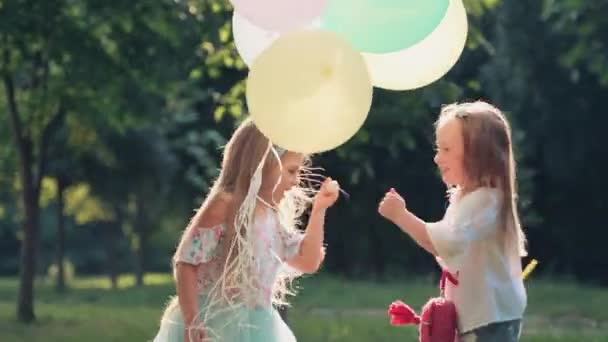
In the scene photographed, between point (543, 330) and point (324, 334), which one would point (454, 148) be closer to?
point (324, 334)

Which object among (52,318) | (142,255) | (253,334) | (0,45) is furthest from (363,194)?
(253,334)

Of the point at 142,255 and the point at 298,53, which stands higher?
the point at 298,53

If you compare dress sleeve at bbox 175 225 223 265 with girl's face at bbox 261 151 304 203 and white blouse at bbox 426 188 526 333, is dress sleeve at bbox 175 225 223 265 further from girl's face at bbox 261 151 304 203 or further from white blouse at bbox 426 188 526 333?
white blouse at bbox 426 188 526 333

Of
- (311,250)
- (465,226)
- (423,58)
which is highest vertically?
(423,58)

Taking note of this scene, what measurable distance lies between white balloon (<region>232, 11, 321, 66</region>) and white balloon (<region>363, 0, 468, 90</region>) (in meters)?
0.43

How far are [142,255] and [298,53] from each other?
85.0 ft

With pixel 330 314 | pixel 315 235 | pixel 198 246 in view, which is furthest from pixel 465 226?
pixel 330 314

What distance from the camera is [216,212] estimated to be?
15.7 ft

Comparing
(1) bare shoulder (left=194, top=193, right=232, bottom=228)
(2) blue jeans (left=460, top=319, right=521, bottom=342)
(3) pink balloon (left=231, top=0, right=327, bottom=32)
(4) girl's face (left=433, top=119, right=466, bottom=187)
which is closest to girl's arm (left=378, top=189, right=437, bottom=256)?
(4) girl's face (left=433, top=119, right=466, bottom=187)

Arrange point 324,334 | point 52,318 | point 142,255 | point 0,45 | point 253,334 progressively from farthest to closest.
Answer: point 142,255, point 52,318, point 0,45, point 324,334, point 253,334

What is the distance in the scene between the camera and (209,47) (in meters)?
12.5

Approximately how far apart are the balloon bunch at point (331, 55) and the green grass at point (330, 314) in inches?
270

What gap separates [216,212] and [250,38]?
0.80 metres

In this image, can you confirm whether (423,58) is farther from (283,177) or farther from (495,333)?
(495,333)
